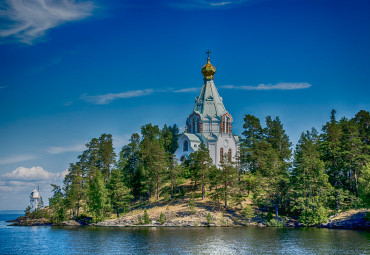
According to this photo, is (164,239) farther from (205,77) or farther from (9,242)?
(205,77)

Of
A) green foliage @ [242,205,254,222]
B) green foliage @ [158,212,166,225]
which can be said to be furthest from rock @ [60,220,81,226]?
green foliage @ [242,205,254,222]

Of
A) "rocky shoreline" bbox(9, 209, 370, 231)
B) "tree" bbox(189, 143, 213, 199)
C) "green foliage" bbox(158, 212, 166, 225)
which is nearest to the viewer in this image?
"rocky shoreline" bbox(9, 209, 370, 231)

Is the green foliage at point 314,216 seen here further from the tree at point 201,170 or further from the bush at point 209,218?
the tree at point 201,170

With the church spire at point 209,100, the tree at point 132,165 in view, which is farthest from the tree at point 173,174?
the church spire at point 209,100

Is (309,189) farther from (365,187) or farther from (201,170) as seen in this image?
(201,170)

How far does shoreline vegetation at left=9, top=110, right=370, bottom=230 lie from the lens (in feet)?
185

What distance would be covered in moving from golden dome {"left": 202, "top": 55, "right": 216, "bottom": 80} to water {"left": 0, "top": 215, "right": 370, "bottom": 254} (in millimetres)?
41644

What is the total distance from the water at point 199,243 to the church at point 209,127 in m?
30.4

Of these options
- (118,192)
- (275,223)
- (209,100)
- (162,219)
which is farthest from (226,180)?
(209,100)

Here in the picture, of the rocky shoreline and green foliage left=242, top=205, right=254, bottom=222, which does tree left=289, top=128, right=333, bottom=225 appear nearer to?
the rocky shoreline

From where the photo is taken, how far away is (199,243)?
39.1 metres

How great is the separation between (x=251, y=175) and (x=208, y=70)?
85.2ft

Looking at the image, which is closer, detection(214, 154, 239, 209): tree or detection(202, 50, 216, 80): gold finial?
detection(214, 154, 239, 209): tree

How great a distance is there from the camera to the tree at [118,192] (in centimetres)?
6556
